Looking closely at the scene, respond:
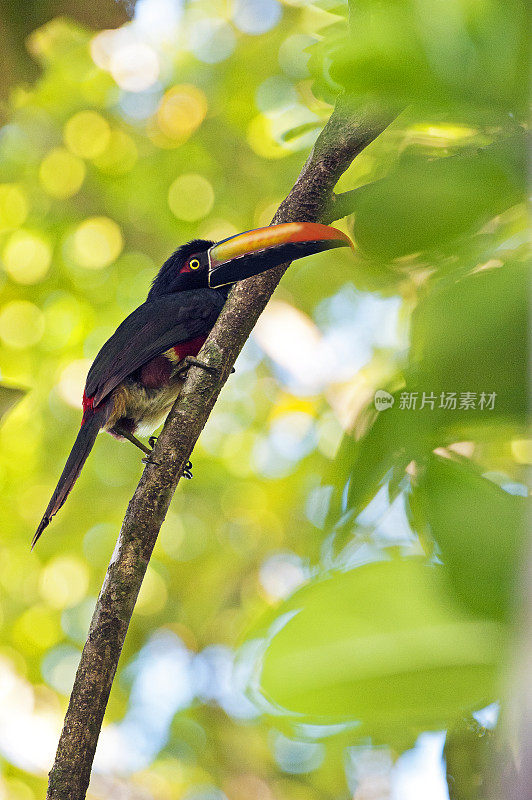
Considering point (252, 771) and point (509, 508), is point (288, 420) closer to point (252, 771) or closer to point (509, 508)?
point (252, 771)

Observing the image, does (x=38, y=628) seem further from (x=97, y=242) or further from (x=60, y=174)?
(x=60, y=174)

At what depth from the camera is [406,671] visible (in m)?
0.12

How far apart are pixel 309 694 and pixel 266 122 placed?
1844 mm

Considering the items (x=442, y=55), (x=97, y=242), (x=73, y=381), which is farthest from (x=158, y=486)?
(x=97, y=242)

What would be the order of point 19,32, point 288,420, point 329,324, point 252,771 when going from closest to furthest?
point 19,32
point 329,324
point 252,771
point 288,420

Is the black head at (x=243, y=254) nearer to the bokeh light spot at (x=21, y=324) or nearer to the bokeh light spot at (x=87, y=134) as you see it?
the bokeh light spot at (x=21, y=324)

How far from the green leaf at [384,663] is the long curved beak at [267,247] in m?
0.44

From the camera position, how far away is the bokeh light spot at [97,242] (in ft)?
7.41

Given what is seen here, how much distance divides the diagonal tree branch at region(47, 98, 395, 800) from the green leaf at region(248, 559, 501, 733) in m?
0.48

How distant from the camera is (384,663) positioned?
→ 0.40 ft

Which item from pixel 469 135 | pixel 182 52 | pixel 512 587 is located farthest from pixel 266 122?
pixel 512 587

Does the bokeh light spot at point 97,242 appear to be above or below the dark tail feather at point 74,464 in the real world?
above

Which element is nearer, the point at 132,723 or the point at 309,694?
the point at 309,694

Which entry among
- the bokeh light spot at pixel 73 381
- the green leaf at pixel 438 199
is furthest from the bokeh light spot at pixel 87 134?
the green leaf at pixel 438 199
